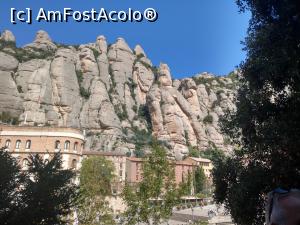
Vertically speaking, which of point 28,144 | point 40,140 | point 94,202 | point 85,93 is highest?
point 85,93

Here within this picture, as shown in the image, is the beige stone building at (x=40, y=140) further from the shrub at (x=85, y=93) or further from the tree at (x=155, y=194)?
the shrub at (x=85, y=93)

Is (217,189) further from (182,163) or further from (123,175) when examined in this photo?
(182,163)

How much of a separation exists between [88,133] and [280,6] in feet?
Answer: 285

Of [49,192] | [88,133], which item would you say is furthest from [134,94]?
[49,192]

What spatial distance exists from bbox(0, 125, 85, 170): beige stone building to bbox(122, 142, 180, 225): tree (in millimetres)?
33546

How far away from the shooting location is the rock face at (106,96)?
91.0m

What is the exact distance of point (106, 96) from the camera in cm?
10619

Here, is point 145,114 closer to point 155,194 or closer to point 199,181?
point 199,181

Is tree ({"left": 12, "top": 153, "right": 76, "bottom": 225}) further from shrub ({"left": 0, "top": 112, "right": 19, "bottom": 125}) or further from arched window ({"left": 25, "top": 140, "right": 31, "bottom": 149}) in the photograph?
shrub ({"left": 0, "top": 112, "right": 19, "bottom": 125})

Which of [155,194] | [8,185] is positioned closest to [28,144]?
[155,194]

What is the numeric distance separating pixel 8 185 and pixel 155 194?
1022 cm

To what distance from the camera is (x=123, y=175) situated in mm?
76188

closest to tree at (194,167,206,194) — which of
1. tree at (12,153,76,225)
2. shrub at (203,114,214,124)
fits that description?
shrub at (203,114,214,124)

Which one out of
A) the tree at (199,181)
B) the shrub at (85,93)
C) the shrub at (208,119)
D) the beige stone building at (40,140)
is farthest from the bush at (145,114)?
the beige stone building at (40,140)
